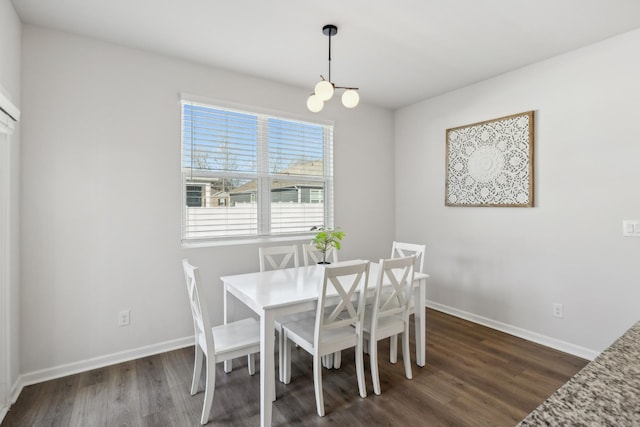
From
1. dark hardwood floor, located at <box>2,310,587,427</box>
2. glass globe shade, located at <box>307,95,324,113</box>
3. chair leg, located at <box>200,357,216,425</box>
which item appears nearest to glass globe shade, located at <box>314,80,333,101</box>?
glass globe shade, located at <box>307,95,324,113</box>

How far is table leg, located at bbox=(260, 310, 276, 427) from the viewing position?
5.99ft

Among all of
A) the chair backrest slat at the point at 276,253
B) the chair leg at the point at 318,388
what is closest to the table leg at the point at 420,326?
the chair leg at the point at 318,388

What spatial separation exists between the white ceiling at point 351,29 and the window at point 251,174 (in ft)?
1.91

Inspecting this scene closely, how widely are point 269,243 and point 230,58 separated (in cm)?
183

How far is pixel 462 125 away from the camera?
3.71m

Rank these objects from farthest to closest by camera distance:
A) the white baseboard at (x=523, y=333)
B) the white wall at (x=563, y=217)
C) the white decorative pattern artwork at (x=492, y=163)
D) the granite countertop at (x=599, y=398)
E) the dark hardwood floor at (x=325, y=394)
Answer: the white decorative pattern artwork at (x=492, y=163), the white baseboard at (x=523, y=333), the white wall at (x=563, y=217), the dark hardwood floor at (x=325, y=394), the granite countertop at (x=599, y=398)

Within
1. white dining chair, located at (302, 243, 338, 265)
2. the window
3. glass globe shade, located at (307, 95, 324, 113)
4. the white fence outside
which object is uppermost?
glass globe shade, located at (307, 95, 324, 113)

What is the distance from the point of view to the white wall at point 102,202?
2402 millimetres

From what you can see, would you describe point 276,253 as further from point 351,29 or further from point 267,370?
point 351,29

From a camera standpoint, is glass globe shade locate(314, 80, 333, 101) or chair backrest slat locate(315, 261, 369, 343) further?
glass globe shade locate(314, 80, 333, 101)

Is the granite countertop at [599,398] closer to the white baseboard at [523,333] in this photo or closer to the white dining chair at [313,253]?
the white dining chair at [313,253]

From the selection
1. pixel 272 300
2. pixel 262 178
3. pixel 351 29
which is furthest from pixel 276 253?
pixel 351 29

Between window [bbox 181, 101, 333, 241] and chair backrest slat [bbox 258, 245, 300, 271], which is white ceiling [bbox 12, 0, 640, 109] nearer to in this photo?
window [bbox 181, 101, 333, 241]

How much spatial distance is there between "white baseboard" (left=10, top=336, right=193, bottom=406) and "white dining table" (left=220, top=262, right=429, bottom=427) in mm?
736
